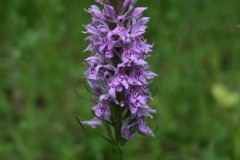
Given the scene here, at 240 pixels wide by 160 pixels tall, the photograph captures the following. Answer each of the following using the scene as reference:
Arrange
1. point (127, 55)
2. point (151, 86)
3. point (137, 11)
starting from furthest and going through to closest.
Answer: point (151, 86) → point (137, 11) → point (127, 55)

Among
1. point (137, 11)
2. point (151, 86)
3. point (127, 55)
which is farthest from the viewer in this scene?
point (151, 86)

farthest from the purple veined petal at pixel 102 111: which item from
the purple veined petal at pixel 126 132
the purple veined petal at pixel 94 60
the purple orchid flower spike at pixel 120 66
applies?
the purple veined petal at pixel 94 60

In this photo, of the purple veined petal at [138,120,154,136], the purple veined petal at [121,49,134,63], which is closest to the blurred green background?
the purple veined petal at [138,120,154,136]

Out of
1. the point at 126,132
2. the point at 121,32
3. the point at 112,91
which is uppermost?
the point at 121,32

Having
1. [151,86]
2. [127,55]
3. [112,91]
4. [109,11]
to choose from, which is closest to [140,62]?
[127,55]

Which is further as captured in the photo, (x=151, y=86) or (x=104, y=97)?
(x=151, y=86)

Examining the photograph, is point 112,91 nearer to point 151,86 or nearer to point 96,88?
point 96,88

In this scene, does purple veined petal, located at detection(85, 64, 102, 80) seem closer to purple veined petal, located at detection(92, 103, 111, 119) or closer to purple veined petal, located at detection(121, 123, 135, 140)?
purple veined petal, located at detection(92, 103, 111, 119)
